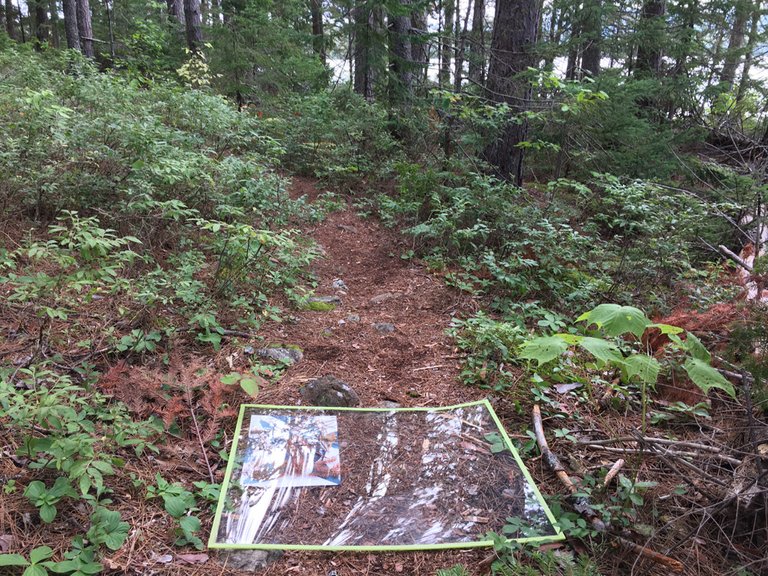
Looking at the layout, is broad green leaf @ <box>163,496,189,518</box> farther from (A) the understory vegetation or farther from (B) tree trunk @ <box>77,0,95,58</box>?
(B) tree trunk @ <box>77,0,95,58</box>

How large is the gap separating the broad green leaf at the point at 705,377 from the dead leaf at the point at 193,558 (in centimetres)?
228

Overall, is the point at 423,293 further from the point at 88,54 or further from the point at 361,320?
the point at 88,54

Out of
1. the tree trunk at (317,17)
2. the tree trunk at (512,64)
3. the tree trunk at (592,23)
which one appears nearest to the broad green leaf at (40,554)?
the tree trunk at (512,64)

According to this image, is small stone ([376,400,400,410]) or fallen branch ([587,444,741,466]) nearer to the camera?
fallen branch ([587,444,741,466])

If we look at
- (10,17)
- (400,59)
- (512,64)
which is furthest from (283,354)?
(10,17)

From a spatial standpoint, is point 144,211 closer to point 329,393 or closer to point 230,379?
point 230,379

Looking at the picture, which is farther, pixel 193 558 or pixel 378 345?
pixel 378 345

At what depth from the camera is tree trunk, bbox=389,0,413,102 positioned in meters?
8.47

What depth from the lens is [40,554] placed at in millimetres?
1744

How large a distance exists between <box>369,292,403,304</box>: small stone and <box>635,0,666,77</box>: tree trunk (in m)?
7.45

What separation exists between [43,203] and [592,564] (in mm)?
5226

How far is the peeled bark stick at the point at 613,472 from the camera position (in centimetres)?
230

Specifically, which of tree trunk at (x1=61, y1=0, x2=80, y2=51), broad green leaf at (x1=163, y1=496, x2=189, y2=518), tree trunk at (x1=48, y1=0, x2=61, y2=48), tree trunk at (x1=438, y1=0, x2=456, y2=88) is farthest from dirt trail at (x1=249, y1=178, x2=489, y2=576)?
tree trunk at (x1=48, y1=0, x2=61, y2=48)

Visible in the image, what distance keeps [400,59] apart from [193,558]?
27.8 feet
